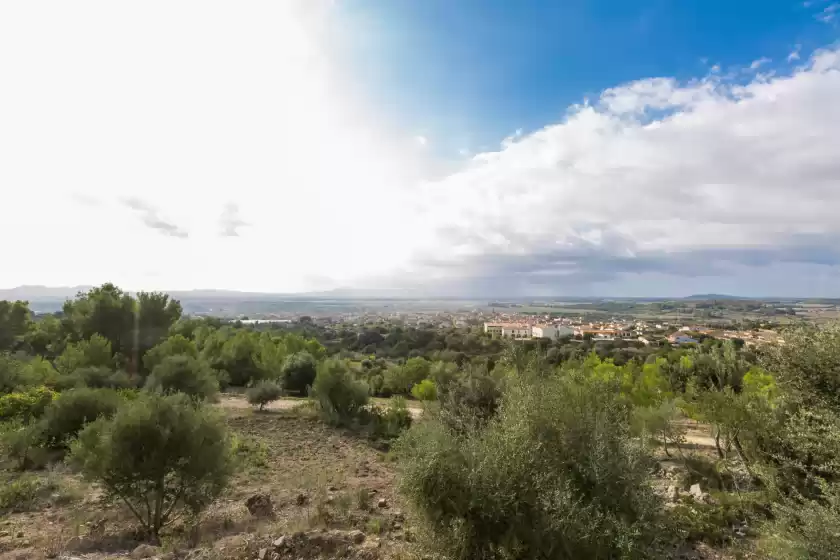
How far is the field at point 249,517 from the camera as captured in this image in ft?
25.6

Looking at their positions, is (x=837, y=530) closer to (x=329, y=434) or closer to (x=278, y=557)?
(x=278, y=557)

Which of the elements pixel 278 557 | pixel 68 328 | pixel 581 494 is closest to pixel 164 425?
pixel 278 557

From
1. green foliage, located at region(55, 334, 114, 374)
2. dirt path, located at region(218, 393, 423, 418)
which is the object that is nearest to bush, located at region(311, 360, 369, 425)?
dirt path, located at region(218, 393, 423, 418)

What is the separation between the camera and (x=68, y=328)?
1315 inches

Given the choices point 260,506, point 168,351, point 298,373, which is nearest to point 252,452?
point 260,506

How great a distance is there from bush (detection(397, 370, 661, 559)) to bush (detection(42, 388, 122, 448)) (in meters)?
13.5

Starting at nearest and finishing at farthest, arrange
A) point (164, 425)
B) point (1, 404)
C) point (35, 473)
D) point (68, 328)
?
1. point (164, 425)
2. point (35, 473)
3. point (1, 404)
4. point (68, 328)

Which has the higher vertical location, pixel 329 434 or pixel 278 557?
pixel 278 557

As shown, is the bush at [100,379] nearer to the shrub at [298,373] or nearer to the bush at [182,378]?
the bush at [182,378]

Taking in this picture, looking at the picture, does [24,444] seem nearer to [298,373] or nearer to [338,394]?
[338,394]

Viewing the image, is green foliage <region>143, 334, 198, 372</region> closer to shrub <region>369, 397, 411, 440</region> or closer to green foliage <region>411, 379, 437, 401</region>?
shrub <region>369, 397, 411, 440</region>

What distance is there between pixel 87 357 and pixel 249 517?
22.7 meters

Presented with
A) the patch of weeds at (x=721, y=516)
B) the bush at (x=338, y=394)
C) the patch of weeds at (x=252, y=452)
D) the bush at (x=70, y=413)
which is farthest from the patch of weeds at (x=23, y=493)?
Result: the patch of weeds at (x=721, y=516)

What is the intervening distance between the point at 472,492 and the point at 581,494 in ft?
5.67
